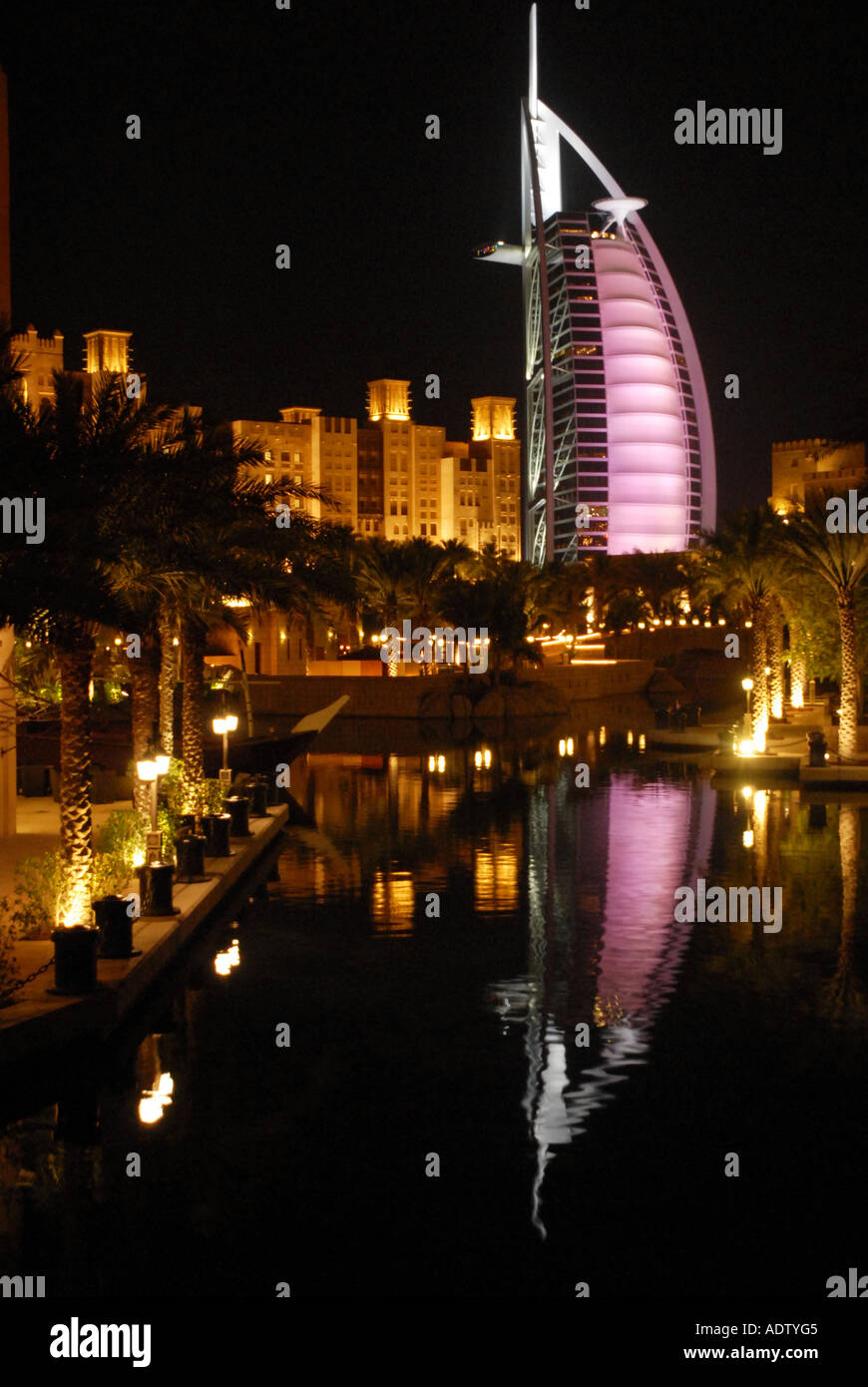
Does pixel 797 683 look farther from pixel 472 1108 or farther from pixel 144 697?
pixel 472 1108

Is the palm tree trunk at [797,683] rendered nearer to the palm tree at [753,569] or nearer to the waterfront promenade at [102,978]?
the palm tree at [753,569]

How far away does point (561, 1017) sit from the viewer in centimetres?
1168

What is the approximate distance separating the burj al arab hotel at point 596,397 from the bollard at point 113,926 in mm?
126723

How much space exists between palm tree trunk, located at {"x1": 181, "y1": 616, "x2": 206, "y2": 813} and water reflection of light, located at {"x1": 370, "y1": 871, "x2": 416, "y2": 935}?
339cm

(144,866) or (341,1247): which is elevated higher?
(144,866)

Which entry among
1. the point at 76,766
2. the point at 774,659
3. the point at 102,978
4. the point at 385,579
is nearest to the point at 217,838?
the point at 76,766

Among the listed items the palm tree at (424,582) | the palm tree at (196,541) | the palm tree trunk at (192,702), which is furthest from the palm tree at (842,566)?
the palm tree at (424,582)

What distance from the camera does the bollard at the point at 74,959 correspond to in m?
10.6

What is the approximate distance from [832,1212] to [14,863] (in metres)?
11.0

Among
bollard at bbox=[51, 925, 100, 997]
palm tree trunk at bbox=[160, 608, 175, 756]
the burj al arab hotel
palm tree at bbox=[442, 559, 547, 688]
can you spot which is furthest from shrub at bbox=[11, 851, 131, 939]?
the burj al arab hotel
